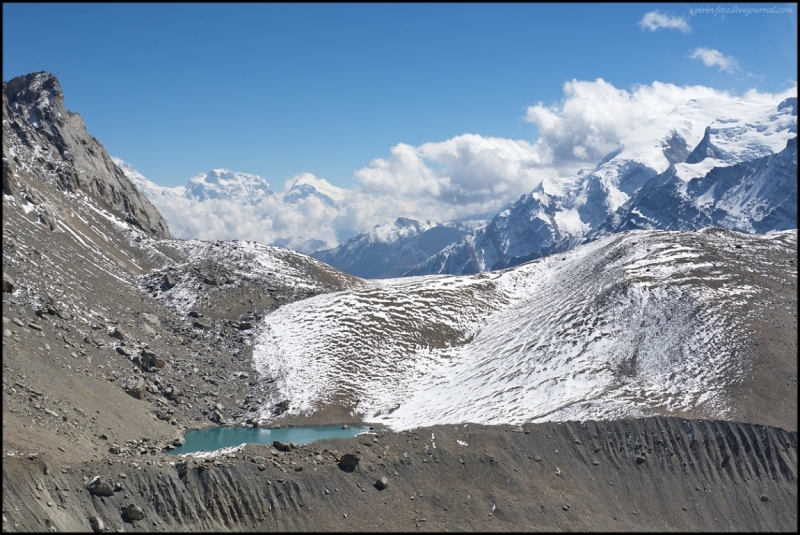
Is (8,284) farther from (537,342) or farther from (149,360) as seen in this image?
(537,342)

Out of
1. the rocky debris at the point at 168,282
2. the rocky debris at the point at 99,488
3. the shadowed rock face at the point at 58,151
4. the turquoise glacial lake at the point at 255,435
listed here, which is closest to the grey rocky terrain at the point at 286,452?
the rocky debris at the point at 99,488

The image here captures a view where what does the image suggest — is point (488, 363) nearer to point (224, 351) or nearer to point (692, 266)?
point (692, 266)

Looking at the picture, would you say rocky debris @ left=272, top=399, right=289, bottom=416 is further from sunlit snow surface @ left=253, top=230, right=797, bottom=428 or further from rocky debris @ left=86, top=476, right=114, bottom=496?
rocky debris @ left=86, top=476, right=114, bottom=496

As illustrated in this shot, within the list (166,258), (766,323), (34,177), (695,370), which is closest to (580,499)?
(695,370)

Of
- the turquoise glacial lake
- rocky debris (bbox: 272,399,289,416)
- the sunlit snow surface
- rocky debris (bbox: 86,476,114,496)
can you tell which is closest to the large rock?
the sunlit snow surface

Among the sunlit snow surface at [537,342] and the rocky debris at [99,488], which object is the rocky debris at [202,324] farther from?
the rocky debris at [99,488]

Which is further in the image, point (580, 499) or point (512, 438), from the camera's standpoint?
point (512, 438)
